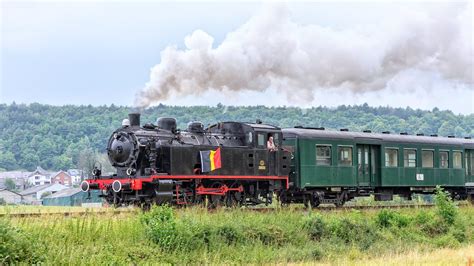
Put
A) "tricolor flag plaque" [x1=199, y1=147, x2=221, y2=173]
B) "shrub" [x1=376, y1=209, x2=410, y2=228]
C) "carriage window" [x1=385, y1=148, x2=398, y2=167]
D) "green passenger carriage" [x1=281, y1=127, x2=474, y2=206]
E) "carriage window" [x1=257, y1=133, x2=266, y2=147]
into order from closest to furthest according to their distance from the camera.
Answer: "tricolor flag plaque" [x1=199, y1=147, x2=221, y2=173] < "shrub" [x1=376, y1=209, x2=410, y2=228] < "carriage window" [x1=257, y1=133, x2=266, y2=147] < "green passenger carriage" [x1=281, y1=127, x2=474, y2=206] < "carriage window" [x1=385, y1=148, x2=398, y2=167]

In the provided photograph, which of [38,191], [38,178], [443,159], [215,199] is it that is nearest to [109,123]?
[38,178]

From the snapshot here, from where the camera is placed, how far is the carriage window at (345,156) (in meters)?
31.3

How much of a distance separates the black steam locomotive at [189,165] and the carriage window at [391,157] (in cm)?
702

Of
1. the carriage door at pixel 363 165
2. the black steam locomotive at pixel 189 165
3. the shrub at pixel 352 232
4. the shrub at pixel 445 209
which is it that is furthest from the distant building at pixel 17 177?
the shrub at pixel 352 232

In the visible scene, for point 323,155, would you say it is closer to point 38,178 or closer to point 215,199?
point 215,199

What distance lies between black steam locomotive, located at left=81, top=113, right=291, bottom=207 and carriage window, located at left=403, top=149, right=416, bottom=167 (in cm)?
857

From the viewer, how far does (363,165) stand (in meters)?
32.7

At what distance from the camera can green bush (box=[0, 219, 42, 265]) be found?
15031 mm

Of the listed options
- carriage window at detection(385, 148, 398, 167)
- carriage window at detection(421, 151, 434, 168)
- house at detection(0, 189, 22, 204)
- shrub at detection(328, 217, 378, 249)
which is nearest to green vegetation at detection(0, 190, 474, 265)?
shrub at detection(328, 217, 378, 249)

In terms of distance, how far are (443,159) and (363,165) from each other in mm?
6325

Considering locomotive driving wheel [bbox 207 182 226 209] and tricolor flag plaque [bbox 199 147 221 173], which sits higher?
tricolor flag plaque [bbox 199 147 221 173]

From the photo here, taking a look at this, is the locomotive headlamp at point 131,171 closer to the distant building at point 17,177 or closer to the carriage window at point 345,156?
the carriage window at point 345,156

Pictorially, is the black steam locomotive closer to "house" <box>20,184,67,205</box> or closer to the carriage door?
the carriage door

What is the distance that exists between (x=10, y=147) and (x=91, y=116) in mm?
15418
